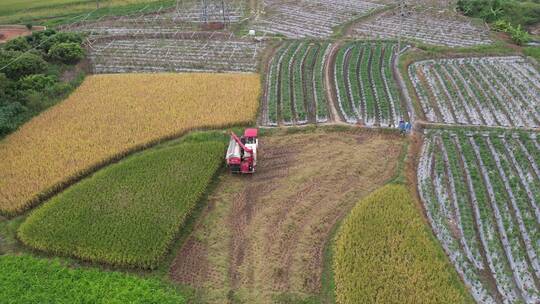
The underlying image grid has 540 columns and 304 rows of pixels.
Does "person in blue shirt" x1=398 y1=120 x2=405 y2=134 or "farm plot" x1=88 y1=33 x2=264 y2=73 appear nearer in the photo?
"person in blue shirt" x1=398 y1=120 x2=405 y2=134

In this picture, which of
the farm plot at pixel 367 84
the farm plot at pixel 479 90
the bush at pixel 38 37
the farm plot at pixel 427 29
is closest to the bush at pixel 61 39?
the bush at pixel 38 37

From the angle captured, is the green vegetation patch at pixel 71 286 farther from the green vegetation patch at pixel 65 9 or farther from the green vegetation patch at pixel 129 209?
the green vegetation patch at pixel 65 9

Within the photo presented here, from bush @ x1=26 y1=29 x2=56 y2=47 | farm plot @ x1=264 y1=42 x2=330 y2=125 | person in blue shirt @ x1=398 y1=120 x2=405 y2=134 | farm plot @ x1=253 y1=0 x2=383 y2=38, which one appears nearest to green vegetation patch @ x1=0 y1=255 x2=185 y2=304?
farm plot @ x1=264 y1=42 x2=330 y2=125

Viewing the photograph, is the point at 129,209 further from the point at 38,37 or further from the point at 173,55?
the point at 38,37

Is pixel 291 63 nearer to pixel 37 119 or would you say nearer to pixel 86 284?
pixel 37 119

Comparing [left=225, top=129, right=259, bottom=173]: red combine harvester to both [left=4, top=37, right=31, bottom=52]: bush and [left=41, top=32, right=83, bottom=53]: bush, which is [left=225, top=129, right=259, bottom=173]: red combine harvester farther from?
[left=4, top=37, right=31, bottom=52]: bush

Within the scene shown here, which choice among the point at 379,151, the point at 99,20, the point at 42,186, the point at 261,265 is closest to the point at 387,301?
the point at 261,265
